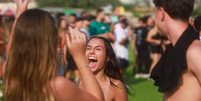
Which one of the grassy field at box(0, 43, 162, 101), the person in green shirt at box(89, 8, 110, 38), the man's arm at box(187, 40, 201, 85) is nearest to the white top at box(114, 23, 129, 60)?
the person in green shirt at box(89, 8, 110, 38)

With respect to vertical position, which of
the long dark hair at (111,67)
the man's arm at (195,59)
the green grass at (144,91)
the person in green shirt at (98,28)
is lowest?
the green grass at (144,91)

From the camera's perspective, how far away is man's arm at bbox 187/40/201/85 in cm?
224

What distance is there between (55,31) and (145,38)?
9486 mm

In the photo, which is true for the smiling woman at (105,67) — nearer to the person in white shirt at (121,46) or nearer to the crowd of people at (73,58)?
the crowd of people at (73,58)

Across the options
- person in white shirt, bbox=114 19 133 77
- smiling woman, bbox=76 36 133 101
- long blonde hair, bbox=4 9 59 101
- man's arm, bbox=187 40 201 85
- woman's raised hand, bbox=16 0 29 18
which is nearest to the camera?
long blonde hair, bbox=4 9 59 101

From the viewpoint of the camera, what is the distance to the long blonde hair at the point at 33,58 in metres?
2.04

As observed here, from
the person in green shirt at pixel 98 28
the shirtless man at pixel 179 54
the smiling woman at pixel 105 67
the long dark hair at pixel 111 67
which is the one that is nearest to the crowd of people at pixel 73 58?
the shirtless man at pixel 179 54

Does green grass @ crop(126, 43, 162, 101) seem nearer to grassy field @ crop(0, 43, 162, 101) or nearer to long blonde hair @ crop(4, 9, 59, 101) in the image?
grassy field @ crop(0, 43, 162, 101)

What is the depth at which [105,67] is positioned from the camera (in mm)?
3770

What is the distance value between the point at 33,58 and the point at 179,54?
1130mm

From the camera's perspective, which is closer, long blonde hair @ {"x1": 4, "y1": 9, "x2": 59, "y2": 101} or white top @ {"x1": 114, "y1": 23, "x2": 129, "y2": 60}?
long blonde hair @ {"x1": 4, "y1": 9, "x2": 59, "y2": 101}

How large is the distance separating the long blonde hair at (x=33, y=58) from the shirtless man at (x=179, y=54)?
36.3 inches

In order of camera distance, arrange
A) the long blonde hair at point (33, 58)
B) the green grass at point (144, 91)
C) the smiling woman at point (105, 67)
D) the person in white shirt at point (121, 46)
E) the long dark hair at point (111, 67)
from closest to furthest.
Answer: the long blonde hair at point (33, 58) → the smiling woman at point (105, 67) → the long dark hair at point (111, 67) → the green grass at point (144, 91) → the person in white shirt at point (121, 46)

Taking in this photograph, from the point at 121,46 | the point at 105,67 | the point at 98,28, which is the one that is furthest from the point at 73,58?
the point at 121,46
